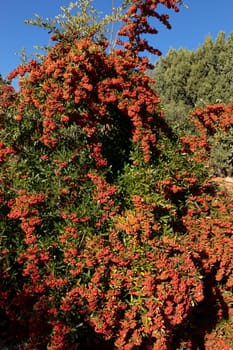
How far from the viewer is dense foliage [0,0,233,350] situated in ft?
15.1

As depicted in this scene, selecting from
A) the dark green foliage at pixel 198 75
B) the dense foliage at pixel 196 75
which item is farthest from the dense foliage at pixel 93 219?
the dark green foliage at pixel 198 75

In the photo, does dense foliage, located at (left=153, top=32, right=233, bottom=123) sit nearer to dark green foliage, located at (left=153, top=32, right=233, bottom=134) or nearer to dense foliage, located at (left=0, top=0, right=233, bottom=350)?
dark green foliage, located at (left=153, top=32, right=233, bottom=134)

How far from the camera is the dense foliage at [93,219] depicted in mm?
4613

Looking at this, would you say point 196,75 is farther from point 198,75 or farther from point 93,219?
point 93,219

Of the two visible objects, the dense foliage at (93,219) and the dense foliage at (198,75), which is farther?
the dense foliage at (198,75)

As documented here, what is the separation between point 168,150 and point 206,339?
3.28 meters

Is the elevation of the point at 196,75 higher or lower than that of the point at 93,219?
higher

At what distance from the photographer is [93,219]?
4.79m

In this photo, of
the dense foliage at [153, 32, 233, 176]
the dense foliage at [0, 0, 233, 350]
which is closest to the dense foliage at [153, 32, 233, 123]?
the dense foliage at [153, 32, 233, 176]

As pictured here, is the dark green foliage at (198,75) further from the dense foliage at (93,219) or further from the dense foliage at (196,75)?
the dense foliage at (93,219)

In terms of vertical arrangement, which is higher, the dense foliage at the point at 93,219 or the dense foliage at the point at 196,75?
the dense foliage at the point at 196,75

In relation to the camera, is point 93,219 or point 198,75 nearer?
point 93,219

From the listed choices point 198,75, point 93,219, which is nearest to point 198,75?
point 198,75

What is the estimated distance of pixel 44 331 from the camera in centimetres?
471
